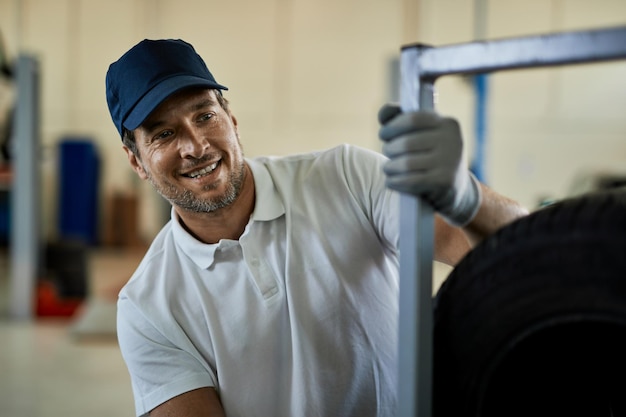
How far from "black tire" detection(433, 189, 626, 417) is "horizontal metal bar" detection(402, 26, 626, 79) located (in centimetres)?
16

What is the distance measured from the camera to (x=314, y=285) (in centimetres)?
131

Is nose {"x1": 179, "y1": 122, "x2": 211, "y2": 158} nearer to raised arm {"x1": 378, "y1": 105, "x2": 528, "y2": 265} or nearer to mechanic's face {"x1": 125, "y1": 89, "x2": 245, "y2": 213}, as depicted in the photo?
mechanic's face {"x1": 125, "y1": 89, "x2": 245, "y2": 213}

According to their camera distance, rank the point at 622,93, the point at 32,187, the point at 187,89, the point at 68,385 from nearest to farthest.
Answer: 1. the point at 187,89
2. the point at 68,385
3. the point at 32,187
4. the point at 622,93

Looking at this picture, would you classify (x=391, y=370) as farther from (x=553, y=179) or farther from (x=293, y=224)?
(x=553, y=179)

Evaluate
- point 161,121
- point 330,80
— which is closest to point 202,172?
point 161,121

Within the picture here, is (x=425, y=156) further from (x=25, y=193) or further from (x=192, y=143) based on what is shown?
(x=25, y=193)

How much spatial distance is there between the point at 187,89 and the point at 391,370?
634 millimetres

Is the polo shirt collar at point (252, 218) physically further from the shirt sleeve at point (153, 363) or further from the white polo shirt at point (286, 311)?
the shirt sleeve at point (153, 363)

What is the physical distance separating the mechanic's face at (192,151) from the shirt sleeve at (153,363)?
0.24 m

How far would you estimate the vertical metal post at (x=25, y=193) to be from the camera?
4.44 metres

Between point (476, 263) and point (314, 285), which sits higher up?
point (476, 263)

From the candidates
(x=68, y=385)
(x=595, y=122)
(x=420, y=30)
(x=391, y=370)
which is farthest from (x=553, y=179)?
(x=391, y=370)

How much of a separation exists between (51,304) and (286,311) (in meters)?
3.71

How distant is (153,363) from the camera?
1359 mm
